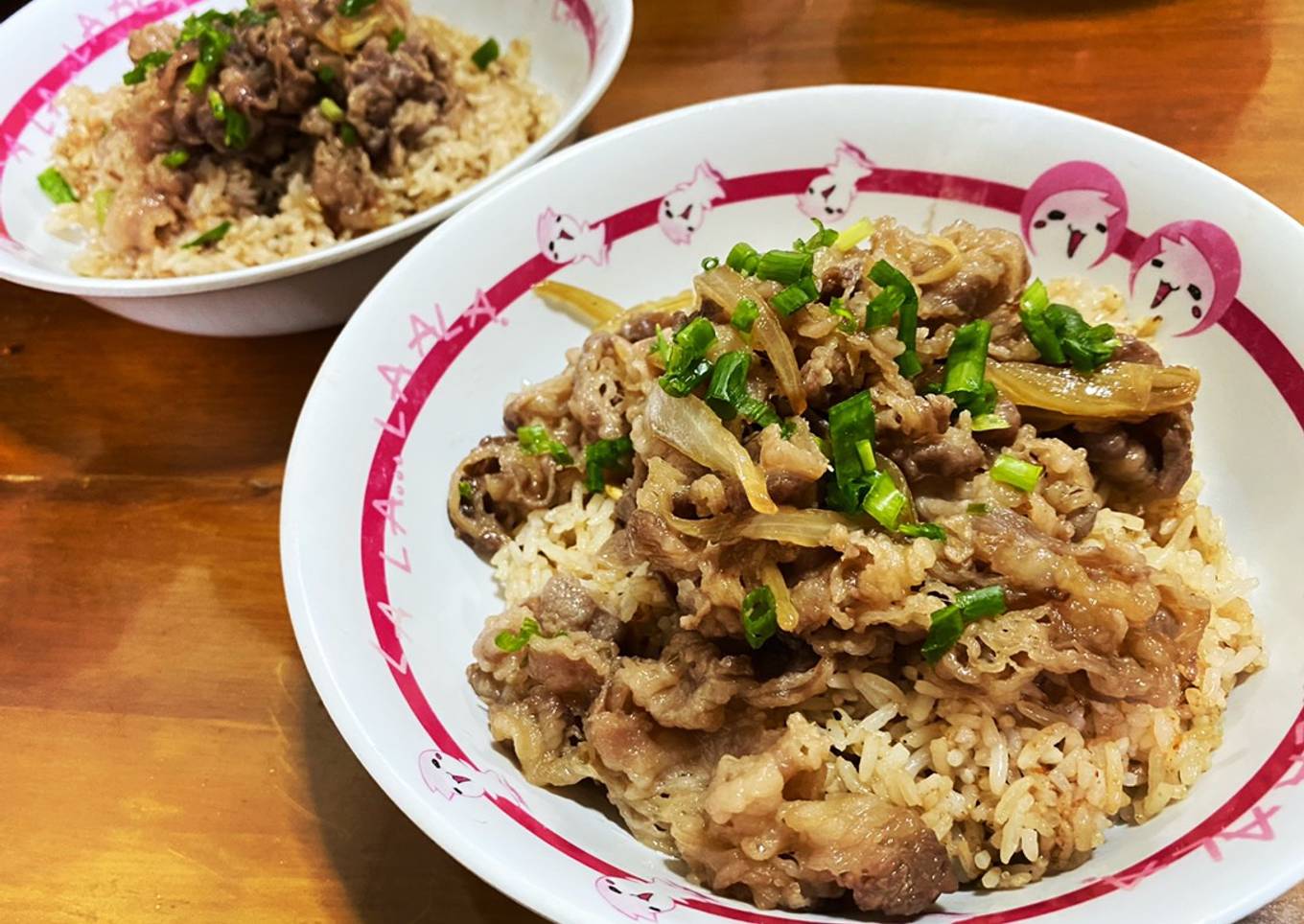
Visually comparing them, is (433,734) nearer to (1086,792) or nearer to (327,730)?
(327,730)

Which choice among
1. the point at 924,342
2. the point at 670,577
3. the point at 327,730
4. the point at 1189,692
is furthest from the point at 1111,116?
the point at 327,730

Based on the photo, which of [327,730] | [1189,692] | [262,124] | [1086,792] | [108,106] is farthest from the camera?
[108,106]

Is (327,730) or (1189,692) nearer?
(1189,692)

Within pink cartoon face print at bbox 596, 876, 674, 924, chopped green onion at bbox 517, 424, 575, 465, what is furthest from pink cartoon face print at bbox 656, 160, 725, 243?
pink cartoon face print at bbox 596, 876, 674, 924

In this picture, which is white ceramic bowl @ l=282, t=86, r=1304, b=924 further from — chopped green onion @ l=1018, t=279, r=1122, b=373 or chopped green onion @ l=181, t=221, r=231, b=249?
chopped green onion @ l=181, t=221, r=231, b=249

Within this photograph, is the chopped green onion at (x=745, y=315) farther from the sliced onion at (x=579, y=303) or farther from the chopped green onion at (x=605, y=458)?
the sliced onion at (x=579, y=303)

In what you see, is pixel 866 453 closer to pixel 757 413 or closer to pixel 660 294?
pixel 757 413
